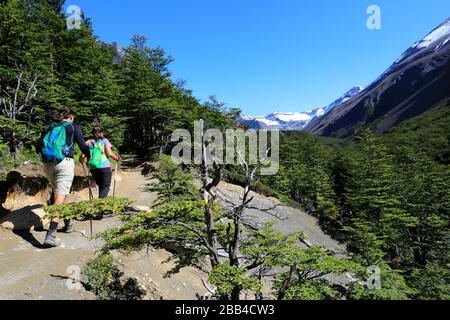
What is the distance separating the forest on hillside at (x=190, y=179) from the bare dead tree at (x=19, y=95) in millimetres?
89

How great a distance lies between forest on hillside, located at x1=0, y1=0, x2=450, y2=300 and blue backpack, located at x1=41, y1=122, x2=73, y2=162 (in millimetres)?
1837

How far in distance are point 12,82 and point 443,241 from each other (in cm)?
3489

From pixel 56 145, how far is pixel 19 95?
16.2 m

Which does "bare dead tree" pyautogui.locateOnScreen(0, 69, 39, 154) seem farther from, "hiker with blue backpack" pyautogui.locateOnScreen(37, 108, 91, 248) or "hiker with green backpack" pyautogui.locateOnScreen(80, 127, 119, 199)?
"hiker with blue backpack" pyautogui.locateOnScreen(37, 108, 91, 248)

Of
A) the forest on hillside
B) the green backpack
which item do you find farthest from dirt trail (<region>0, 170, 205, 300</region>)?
the green backpack

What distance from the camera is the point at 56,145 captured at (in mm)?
5844

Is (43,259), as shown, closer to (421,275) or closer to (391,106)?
(421,275)

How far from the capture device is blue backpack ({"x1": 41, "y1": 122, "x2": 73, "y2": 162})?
5852 millimetres

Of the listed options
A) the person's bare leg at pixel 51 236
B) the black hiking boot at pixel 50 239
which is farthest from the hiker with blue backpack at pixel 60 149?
the black hiking boot at pixel 50 239

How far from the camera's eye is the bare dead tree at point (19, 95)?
18.1m

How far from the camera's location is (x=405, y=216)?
26.1m

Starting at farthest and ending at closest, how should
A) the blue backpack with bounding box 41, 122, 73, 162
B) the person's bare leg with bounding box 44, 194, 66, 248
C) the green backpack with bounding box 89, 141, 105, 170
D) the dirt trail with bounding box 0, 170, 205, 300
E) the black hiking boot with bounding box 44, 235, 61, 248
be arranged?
1. the green backpack with bounding box 89, 141, 105, 170
2. the black hiking boot with bounding box 44, 235, 61, 248
3. the person's bare leg with bounding box 44, 194, 66, 248
4. the blue backpack with bounding box 41, 122, 73, 162
5. the dirt trail with bounding box 0, 170, 205, 300
